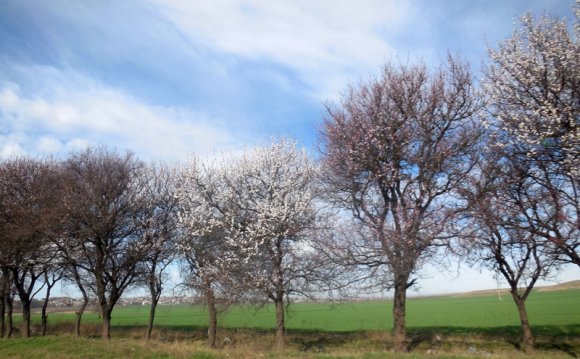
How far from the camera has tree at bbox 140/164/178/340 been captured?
2500 centimetres

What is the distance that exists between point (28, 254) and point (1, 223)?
2.40 metres

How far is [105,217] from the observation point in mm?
23422

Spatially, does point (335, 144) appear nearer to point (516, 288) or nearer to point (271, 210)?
point (271, 210)

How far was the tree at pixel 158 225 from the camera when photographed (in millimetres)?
25000

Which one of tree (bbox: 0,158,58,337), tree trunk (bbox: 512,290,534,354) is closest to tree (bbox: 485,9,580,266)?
tree trunk (bbox: 512,290,534,354)

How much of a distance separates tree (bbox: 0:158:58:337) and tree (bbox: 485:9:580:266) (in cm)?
2194

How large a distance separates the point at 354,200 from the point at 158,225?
528 inches

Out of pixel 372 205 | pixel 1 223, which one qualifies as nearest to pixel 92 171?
pixel 1 223

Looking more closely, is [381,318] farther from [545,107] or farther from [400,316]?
[545,107]

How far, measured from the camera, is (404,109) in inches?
666

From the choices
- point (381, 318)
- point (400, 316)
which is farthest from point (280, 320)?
point (381, 318)

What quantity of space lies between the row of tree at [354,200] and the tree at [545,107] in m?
0.05

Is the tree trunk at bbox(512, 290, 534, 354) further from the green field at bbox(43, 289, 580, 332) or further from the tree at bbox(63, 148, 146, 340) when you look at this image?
the tree at bbox(63, 148, 146, 340)

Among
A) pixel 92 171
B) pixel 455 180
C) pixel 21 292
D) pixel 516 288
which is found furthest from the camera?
pixel 21 292
